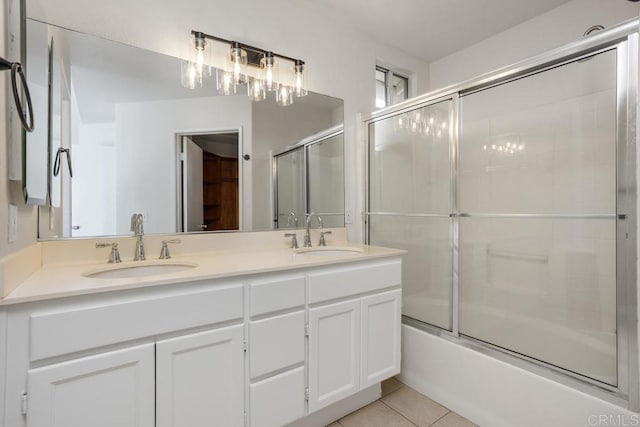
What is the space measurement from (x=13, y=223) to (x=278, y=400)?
117cm

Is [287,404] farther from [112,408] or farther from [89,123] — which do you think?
[89,123]

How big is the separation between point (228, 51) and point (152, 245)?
3.80ft

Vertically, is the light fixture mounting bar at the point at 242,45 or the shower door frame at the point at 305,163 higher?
the light fixture mounting bar at the point at 242,45

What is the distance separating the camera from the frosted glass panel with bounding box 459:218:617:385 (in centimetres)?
147

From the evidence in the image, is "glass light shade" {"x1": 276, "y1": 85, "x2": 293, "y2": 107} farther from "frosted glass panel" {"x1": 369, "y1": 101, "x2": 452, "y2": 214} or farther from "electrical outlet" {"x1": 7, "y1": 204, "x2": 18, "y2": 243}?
"electrical outlet" {"x1": 7, "y1": 204, "x2": 18, "y2": 243}

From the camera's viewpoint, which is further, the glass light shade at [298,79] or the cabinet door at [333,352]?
the glass light shade at [298,79]

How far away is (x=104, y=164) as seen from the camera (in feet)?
4.68

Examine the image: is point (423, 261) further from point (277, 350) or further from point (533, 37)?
point (533, 37)

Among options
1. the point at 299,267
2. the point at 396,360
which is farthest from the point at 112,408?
the point at 396,360

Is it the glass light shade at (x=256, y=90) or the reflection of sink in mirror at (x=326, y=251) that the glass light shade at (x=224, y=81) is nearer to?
the glass light shade at (x=256, y=90)

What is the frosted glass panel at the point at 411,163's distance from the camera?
6.77ft

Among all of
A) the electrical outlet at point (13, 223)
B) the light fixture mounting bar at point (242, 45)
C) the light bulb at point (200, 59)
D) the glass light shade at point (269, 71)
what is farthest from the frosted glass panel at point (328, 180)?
the electrical outlet at point (13, 223)

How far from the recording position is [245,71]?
1794 mm

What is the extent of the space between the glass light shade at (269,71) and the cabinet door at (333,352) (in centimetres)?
135
